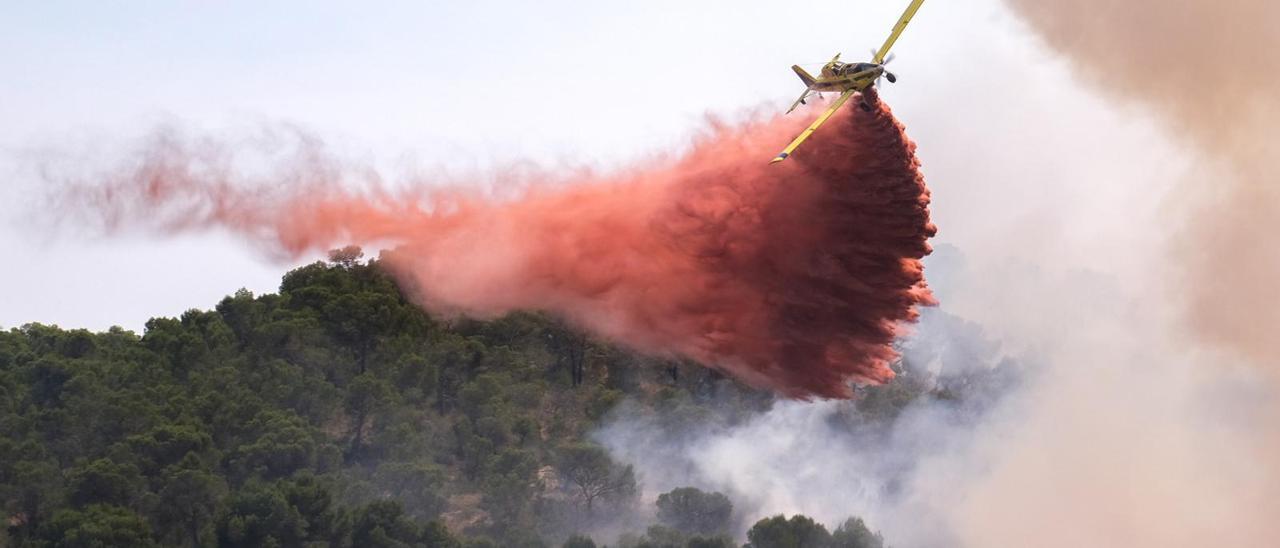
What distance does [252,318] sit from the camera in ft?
301

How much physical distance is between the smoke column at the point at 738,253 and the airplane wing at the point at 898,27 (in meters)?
1.12

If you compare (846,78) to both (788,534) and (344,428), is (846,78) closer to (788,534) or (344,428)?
(788,534)

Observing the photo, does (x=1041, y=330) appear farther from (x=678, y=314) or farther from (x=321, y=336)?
(x=678, y=314)

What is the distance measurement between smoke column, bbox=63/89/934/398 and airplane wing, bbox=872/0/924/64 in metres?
Result: 1.12

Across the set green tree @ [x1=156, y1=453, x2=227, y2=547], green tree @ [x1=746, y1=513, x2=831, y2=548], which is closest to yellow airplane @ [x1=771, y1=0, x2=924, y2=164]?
green tree @ [x1=746, y1=513, x2=831, y2=548]

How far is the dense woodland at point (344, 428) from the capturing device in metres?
73.6

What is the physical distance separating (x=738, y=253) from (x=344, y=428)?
33893 mm

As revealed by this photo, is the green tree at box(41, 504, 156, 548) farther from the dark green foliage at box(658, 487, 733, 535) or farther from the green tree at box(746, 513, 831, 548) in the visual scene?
the green tree at box(746, 513, 831, 548)

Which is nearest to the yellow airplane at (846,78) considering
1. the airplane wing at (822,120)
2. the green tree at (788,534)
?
the airplane wing at (822,120)

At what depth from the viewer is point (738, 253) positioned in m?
54.8

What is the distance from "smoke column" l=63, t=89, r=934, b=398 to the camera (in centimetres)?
5238

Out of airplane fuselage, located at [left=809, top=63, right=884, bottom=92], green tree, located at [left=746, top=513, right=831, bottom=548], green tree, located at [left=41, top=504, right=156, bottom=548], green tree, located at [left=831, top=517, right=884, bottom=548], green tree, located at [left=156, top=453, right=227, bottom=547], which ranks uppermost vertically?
airplane fuselage, located at [left=809, top=63, right=884, bottom=92]

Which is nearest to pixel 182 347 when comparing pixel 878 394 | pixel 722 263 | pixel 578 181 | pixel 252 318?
pixel 252 318

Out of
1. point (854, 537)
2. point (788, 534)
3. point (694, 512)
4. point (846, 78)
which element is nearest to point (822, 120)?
point (846, 78)
